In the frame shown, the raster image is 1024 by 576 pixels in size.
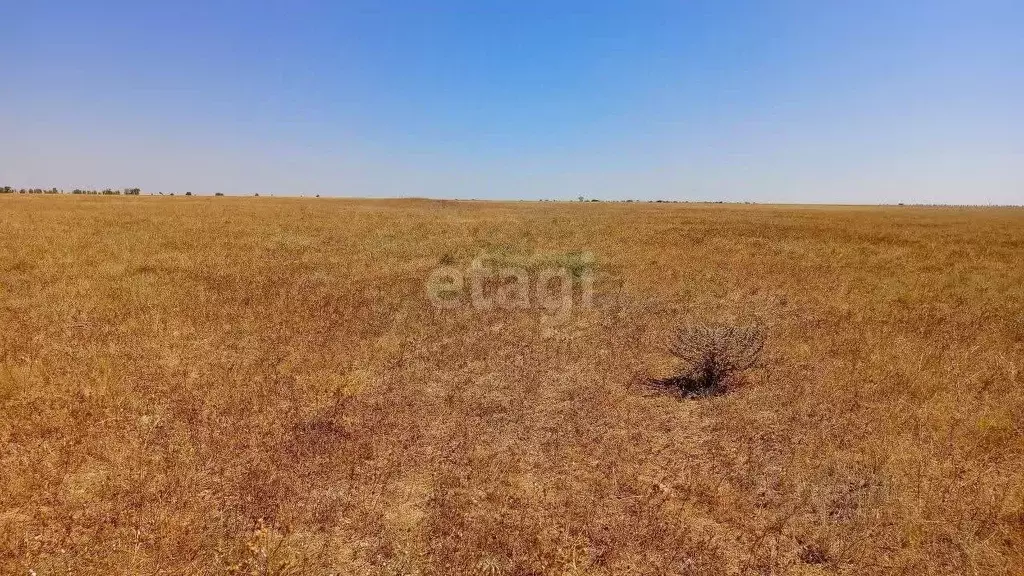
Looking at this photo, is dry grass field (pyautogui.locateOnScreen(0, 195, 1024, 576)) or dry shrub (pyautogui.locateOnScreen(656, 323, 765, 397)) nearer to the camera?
dry grass field (pyautogui.locateOnScreen(0, 195, 1024, 576))

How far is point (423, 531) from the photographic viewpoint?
13.4 feet

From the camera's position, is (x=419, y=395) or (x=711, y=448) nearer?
(x=711, y=448)

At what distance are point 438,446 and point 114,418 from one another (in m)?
3.82

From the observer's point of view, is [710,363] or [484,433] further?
[710,363]

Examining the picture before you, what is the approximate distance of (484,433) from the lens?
5809 millimetres

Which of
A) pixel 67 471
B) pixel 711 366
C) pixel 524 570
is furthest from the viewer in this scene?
pixel 711 366

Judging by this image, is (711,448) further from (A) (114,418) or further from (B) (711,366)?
(A) (114,418)

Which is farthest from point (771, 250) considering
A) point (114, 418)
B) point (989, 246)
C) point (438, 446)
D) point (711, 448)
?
point (114, 418)

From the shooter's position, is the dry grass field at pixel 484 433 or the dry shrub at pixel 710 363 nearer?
the dry grass field at pixel 484 433

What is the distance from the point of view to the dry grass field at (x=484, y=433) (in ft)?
12.8

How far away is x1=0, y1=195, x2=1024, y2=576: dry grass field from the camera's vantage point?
3.90 m

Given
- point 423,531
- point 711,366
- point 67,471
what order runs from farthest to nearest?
point 711,366 → point 67,471 → point 423,531

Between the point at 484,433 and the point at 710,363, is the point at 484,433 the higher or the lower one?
the lower one

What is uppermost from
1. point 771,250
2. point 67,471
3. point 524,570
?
point 771,250
